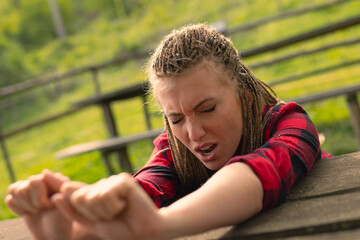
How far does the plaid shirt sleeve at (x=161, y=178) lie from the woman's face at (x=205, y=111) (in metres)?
0.19

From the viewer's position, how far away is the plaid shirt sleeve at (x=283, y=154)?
114 centimetres

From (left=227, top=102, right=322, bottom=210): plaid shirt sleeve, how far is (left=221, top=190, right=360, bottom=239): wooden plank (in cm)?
5

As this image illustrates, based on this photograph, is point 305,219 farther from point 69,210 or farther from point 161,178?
point 161,178

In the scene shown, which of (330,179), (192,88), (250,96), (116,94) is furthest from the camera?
(116,94)

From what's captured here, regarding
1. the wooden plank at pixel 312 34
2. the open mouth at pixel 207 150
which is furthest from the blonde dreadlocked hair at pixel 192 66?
the wooden plank at pixel 312 34

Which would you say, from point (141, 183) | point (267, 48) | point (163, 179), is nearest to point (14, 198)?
point (141, 183)

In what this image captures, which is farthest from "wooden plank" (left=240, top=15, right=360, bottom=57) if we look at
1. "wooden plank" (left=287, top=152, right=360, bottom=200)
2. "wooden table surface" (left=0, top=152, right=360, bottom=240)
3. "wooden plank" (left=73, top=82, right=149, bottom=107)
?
"wooden table surface" (left=0, top=152, right=360, bottom=240)

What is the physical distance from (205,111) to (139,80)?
1474 cm

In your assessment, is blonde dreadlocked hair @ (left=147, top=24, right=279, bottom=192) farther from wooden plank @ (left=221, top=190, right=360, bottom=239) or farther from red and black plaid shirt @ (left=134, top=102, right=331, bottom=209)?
wooden plank @ (left=221, top=190, right=360, bottom=239)

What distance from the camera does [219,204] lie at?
1.01 metres

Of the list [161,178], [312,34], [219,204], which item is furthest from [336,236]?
[312,34]

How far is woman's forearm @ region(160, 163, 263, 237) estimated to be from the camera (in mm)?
964

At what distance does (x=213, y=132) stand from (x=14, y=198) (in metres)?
0.67

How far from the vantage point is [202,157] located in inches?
59.2
